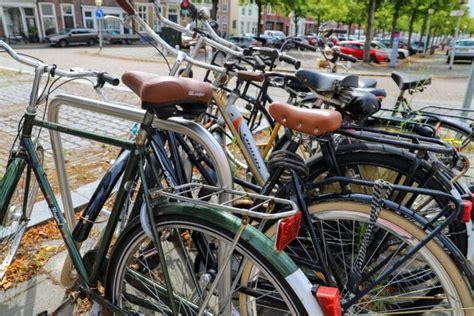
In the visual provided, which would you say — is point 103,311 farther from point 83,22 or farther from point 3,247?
point 83,22

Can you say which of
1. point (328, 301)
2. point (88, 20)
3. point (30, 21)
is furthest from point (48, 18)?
point (328, 301)

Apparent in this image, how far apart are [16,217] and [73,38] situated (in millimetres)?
29546

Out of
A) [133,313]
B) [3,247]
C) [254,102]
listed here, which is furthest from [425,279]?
[3,247]

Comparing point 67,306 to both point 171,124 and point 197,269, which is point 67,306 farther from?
point 171,124

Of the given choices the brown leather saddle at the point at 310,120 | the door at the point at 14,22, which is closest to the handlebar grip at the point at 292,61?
the brown leather saddle at the point at 310,120

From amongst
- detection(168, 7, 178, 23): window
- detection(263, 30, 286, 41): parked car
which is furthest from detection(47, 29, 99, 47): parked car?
detection(263, 30, 286, 41): parked car

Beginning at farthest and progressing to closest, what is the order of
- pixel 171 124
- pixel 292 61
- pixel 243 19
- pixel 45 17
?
pixel 243 19
pixel 45 17
pixel 292 61
pixel 171 124

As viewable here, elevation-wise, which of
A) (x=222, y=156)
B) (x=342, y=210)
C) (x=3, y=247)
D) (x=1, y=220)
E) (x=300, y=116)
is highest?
(x=300, y=116)

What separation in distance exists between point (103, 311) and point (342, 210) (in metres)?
1.25

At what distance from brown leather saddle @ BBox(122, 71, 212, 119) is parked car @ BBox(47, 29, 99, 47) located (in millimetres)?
29749

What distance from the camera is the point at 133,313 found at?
1734 mm

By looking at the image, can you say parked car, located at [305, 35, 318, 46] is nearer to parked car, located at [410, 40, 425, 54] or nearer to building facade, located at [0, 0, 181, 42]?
building facade, located at [0, 0, 181, 42]

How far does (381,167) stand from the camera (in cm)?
197

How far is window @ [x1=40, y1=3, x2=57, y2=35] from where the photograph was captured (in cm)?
3133
